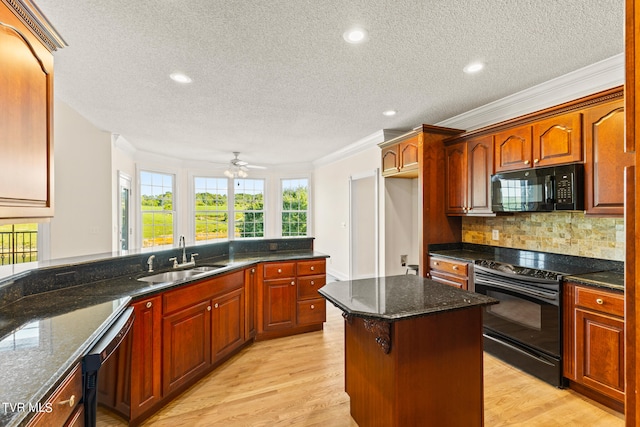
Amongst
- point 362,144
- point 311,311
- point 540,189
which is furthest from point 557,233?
point 362,144

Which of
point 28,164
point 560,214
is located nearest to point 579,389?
point 560,214

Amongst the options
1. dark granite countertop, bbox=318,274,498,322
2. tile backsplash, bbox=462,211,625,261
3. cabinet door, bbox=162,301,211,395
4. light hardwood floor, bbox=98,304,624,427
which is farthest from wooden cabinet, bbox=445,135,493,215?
cabinet door, bbox=162,301,211,395

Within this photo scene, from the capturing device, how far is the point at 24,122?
54.1 inches

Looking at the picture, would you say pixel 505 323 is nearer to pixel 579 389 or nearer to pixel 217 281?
pixel 579 389

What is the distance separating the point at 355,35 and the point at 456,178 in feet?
7.41

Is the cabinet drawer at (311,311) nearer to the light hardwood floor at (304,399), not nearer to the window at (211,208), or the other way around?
the light hardwood floor at (304,399)

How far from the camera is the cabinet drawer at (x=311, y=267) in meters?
3.39

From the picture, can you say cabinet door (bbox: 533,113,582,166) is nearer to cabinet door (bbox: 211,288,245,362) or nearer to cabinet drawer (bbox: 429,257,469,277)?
cabinet drawer (bbox: 429,257,469,277)

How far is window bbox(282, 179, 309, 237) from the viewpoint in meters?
7.64

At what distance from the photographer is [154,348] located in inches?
80.5

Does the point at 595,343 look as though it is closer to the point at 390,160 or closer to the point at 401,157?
the point at 401,157

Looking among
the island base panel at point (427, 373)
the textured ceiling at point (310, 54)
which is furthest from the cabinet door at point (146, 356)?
the textured ceiling at point (310, 54)

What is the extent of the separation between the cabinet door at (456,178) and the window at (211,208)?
535 cm

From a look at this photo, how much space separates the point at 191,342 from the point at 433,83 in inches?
122
